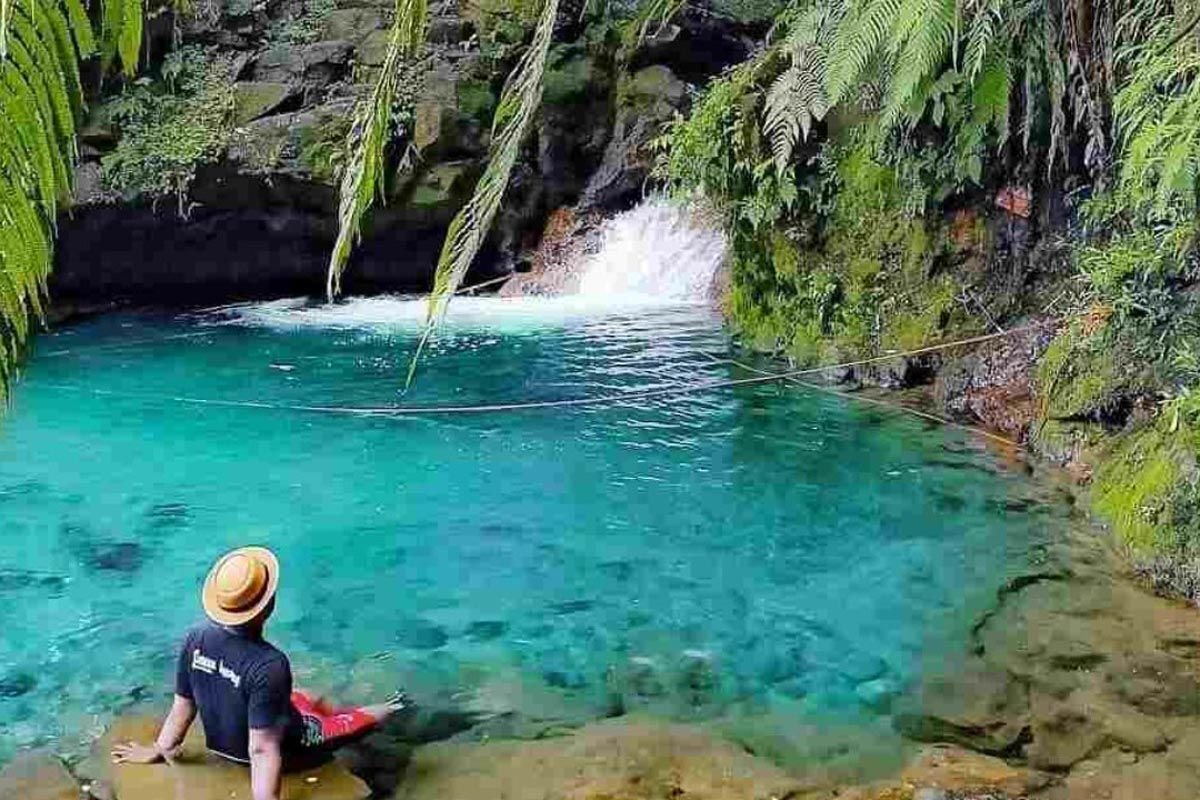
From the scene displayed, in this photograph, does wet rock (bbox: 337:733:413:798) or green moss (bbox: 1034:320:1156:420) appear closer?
wet rock (bbox: 337:733:413:798)

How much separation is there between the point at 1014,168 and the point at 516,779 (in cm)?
580

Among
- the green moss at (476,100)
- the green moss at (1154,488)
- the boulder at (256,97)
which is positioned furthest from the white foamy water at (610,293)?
the green moss at (1154,488)

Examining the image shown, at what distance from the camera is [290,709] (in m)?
3.61

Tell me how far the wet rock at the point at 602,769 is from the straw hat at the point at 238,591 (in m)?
0.80

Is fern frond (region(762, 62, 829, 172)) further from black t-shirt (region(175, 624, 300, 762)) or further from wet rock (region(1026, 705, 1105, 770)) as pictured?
black t-shirt (region(175, 624, 300, 762))

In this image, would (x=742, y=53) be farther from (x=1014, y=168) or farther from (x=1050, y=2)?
(x=1050, y=2)

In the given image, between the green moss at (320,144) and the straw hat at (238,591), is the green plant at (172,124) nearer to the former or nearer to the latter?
the green moss at (320,144)

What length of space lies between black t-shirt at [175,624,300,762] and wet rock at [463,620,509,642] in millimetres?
1219

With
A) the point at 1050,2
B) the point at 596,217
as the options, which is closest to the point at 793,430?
the point at 1050,2

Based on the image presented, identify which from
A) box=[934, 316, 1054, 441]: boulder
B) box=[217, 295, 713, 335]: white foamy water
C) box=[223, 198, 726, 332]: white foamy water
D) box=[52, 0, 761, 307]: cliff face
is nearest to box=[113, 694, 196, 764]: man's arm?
box=[934, 316, 1054, 441]: boulder

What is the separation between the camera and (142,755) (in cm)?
371

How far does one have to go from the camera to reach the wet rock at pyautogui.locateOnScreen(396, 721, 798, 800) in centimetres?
361

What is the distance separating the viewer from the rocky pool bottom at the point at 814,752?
11.8 feet

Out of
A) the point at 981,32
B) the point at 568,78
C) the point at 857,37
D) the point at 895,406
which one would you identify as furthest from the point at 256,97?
the point at 857,37
